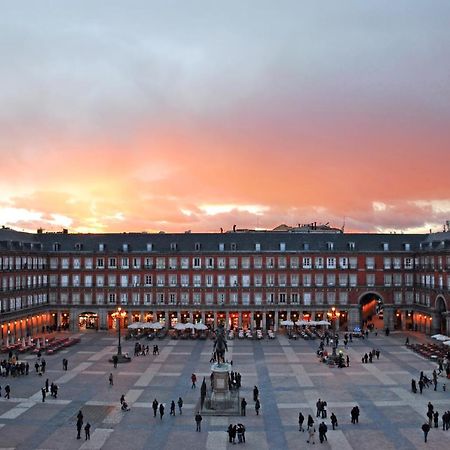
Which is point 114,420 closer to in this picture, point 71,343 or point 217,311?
point 71,343

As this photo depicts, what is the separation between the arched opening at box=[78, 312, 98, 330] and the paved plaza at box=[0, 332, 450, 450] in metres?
24.7

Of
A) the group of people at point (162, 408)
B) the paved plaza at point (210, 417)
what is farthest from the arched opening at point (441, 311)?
the group of people at point (162, 408)

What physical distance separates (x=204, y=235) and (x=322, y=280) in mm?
22120

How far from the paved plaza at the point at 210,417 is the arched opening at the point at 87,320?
24654 mm

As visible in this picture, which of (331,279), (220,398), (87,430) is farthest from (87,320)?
(87,430)

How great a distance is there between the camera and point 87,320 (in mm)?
100500

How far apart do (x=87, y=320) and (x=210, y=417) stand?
200 ft

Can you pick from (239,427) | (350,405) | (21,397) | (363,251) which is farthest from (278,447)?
(363,251)

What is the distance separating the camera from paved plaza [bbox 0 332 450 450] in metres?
38.7

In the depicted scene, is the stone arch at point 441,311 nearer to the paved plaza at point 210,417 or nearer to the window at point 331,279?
the paved plaza at point 210,417

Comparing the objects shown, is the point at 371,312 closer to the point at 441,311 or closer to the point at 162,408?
the point at 441,311

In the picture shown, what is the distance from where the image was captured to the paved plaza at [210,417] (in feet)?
127

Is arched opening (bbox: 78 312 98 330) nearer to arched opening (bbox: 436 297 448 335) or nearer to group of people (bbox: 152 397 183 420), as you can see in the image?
arched opening (bbox: 436 297 448 335)

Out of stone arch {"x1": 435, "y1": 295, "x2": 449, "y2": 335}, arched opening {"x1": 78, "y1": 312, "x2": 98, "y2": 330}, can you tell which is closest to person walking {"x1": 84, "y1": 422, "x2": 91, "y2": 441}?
arched opening {"x1": 78, "y1": 312, "x2": 98, "y2": 330}
